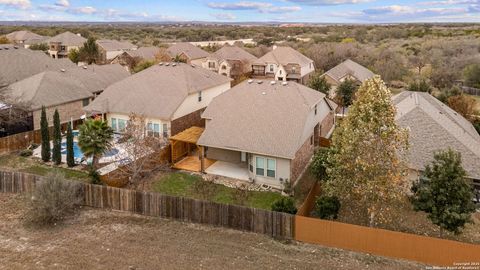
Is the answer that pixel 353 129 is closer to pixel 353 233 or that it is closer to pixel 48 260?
pixel 353 233

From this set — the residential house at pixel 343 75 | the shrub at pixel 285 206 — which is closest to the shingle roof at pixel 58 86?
the shrub at pixel 285 206

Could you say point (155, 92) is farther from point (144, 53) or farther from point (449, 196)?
point (144, 53)

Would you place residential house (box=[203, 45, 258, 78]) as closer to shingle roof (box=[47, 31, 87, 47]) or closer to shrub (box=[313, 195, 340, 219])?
shingle roof (box=[47, 31, 87, 47])

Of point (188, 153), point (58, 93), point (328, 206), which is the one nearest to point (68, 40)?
point (58, 93)

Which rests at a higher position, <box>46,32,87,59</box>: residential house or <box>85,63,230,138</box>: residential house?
<box>46,32,87,59</box>: residential house

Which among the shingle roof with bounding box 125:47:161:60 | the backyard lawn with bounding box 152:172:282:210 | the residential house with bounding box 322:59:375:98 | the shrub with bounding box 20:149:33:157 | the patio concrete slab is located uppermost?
the shingle roof with bounding box 125:47:161:60

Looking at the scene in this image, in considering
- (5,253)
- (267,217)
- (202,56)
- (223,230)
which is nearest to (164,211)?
(223,230)

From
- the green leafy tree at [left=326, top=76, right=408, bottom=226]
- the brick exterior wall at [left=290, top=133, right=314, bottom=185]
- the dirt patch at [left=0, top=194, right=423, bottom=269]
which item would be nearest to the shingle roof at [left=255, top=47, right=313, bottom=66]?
the brick exterior wall at [left=290, top=133, right=314, bottom=185]
